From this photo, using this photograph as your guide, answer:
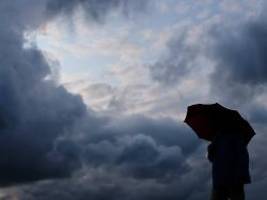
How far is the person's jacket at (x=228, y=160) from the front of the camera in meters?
14.5

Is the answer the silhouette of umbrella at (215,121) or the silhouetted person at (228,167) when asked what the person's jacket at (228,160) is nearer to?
the silhouetted person at (228,167)

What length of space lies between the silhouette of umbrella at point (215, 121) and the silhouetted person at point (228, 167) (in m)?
0.27

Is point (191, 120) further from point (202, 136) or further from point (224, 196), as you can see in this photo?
point (224, 196)

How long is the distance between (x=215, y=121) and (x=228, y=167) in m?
1.06

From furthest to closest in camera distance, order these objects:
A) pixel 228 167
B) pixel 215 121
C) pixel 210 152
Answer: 1. pixel 215 121
2. pixel 210 152
3. pixel 228 167

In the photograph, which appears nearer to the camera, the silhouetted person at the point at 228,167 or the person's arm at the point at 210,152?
the silhouetted person at the point at 228,167

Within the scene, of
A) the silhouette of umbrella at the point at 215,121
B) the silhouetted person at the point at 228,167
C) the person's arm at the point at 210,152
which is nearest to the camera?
the silhouetted person at the point at 228,167

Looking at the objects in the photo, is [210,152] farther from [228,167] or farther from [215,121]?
[215,121]

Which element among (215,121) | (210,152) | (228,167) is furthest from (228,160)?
(215,121)

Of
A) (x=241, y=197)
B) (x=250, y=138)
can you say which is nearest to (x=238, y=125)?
(x=250, y=138)

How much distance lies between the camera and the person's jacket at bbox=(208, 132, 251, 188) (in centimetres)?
1452

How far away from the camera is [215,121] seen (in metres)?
15.0

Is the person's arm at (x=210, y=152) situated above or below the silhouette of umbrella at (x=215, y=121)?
below

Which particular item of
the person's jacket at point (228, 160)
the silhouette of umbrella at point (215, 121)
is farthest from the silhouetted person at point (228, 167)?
the silhouette of umbrella at point (215, 121)
